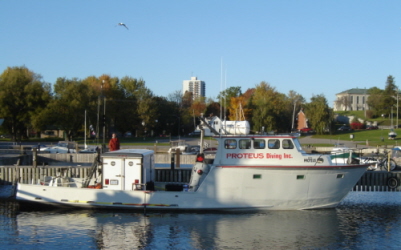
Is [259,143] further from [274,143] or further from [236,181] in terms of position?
[236,181]

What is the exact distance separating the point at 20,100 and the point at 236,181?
52868 mm

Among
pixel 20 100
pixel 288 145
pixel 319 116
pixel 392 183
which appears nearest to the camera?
pixel 288 145

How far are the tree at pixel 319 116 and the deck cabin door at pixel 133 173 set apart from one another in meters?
56.8

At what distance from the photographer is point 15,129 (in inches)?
2633

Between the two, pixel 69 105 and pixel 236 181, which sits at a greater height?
pixel 69 105

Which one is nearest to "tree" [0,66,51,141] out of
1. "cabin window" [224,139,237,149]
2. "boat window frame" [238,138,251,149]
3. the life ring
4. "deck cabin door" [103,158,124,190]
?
"deck cabin door" [103,158,124,190]

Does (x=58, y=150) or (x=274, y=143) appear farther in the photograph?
(x=58, y=150)

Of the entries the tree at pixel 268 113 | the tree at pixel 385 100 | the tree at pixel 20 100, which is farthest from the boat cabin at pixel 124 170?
the tree at pixel 385 100

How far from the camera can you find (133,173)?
65.7 feet

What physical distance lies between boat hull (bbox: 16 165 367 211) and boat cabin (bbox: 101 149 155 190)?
271 millimetres

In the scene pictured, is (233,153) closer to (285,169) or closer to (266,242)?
(285,169)

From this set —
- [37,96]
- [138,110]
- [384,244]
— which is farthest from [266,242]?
[138,110]

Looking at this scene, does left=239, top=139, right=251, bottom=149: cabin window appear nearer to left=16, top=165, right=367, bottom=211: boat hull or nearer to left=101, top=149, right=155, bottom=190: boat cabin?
left=16, top=165, right=367, bottom=211: boat hull

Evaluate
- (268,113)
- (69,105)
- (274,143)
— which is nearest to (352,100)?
(268,113)
